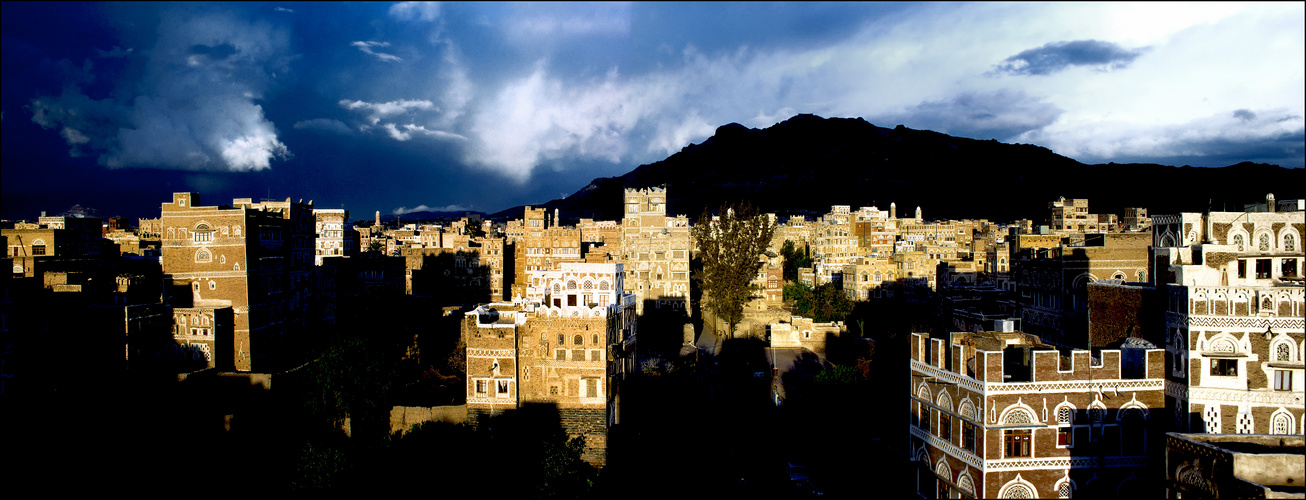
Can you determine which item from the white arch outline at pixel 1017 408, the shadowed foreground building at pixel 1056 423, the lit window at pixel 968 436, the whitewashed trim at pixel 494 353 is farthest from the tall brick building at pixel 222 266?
the white arch outline at pixel 1017 408

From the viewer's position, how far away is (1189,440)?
20328mm

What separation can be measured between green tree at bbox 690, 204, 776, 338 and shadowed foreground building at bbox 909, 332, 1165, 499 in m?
35.5

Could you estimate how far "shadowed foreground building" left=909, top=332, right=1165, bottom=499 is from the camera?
932 inches

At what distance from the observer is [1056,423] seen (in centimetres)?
2391

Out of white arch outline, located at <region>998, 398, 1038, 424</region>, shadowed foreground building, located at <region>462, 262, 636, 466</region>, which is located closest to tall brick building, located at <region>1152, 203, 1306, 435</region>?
white arch outline, located at <region>998, 398, 1038, 424</region>

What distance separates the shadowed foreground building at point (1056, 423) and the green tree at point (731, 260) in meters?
35.5

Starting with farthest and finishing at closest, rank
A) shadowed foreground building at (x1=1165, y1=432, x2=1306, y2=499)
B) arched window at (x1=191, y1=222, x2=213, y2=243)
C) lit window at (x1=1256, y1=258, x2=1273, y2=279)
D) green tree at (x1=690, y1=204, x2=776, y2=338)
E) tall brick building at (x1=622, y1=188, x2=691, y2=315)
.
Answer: tall brick building at (x1=622, y1=188, x2=691, y2=315) < green tree at (x1=690, y1=204, x2=776, y2=338) < arched window at (x1=191, y1=222, x2=213, y2=243) < lit window at (x1=1256, y1=258, x2=1273, y2=279) < shadowed foreground building at (x1=1165, y1=432, x2=1306, y2=499)

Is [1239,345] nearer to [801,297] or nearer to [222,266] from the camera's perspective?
[801,297]

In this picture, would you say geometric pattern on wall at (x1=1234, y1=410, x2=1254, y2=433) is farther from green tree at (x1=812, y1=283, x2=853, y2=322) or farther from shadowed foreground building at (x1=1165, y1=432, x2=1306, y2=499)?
green tree at (x1=812, y1=283, x2=853, y2=322)

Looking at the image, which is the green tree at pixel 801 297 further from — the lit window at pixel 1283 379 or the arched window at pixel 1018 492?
the lit window at pixel 1283 379

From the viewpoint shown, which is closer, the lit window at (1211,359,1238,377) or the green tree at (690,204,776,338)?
the lit window at (1211,359,1238,377)

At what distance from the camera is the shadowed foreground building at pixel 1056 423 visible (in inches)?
932

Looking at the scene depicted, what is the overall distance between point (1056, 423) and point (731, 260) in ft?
127

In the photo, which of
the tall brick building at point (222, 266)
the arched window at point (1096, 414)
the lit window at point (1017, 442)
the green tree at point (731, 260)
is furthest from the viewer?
the green tree at point (731, 260)
